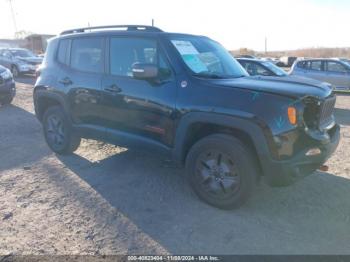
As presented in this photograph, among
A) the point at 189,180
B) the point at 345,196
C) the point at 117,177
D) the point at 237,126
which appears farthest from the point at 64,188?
the point at 345,196

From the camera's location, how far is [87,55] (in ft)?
17.1

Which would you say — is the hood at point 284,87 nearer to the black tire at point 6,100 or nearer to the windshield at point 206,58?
the windshield at point 206,58

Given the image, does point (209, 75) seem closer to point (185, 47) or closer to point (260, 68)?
point (185, 47)

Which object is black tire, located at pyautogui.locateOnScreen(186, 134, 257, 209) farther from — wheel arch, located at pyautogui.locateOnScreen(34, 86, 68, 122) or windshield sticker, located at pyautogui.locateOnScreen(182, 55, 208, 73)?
wheel arch, located at pyautogui.locateOnScreen(34, 86, 68, 122)

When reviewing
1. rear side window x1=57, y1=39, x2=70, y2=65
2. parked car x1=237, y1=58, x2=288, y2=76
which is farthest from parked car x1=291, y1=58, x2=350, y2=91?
rear side window x1=57, y1=39, x2=70, y2=65

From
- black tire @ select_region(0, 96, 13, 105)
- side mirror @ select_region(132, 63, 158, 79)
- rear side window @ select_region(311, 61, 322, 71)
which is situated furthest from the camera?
rear side window @ select_region(311, 61, 322, 71)

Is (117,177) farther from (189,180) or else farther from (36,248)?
(36,248)

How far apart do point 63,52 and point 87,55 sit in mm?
631

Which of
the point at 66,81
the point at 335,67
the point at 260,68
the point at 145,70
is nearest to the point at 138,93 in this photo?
the point at 145,70

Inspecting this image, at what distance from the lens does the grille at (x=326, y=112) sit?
12.6ft

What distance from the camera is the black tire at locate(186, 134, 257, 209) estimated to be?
12.2 feet

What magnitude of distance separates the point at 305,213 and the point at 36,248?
2799mm

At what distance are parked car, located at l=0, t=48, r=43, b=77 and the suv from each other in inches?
618

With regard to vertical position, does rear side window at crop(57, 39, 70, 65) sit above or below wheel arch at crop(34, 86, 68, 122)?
above
